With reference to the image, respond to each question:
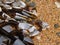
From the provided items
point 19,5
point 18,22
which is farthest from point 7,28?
point 19,5

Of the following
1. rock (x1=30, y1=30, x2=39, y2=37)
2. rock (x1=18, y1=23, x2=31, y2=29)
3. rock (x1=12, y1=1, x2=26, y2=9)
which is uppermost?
rock (x1=12, y1=1, x2=26, y2=9)

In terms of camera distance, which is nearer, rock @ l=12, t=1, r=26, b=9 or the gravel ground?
the gravel ground

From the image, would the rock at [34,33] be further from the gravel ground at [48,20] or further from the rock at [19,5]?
the rock at [19,5]

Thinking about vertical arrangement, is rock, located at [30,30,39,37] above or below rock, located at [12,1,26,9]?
below

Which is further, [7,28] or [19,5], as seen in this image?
[19,5]

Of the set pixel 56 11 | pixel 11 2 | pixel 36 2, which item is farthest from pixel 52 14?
pixel 11 2

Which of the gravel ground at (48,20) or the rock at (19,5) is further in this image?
the rock at (19,5)

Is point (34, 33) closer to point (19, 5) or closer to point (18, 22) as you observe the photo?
point (18, 22)

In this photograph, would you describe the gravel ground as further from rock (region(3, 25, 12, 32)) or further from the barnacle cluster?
rock (region(3, 25, 12, 32))

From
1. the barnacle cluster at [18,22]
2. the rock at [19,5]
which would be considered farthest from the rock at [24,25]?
the rock at [19,5]

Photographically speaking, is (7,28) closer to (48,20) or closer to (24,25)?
(24,25)

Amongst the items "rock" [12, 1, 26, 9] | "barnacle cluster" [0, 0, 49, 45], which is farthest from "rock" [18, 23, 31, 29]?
"rock" [12, 1, 26, 9]

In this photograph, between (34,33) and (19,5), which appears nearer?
(34,33)

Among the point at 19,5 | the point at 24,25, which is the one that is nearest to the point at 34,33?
the point at 24,25
